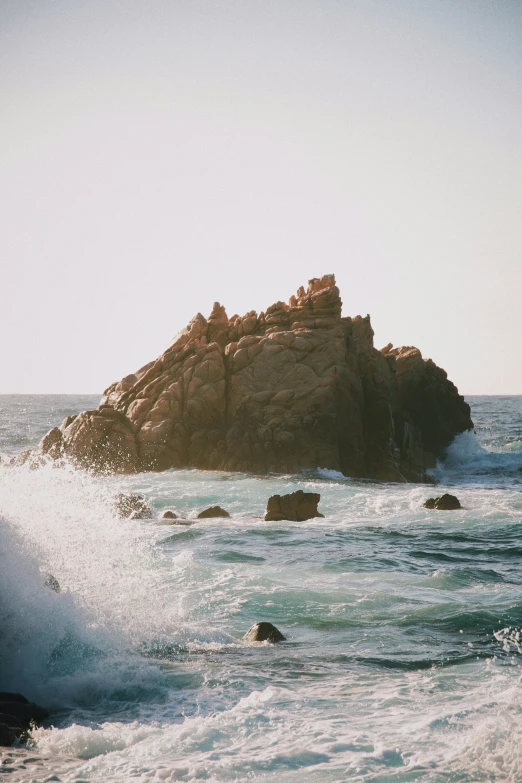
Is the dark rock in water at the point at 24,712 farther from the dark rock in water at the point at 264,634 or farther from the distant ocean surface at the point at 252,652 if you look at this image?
the dark rock in water at the point at 264,634

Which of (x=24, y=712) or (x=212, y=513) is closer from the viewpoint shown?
(x=24, y=712)

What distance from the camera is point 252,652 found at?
1029 centimetres

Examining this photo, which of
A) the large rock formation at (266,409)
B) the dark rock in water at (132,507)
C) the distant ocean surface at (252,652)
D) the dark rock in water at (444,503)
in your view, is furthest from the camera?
the large rock formation at (266,409)

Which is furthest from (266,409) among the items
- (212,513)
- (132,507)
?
(132,507)

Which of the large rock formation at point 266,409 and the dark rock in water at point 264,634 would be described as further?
the large rock formation at point 266,409

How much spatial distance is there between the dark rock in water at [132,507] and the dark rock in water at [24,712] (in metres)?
14.0

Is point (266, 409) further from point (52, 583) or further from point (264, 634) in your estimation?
point (52, 583)

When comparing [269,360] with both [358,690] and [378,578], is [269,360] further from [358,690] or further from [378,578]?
[358,690]

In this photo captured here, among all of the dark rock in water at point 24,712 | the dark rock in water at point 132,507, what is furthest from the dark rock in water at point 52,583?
the dark rock in water at point 132,507

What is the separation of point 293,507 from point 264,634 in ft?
41.2

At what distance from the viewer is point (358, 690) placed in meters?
8.74

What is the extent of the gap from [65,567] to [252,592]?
3.59 m

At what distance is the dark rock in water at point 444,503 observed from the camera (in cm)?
2488

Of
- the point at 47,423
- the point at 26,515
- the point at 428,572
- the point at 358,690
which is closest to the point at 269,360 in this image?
the point at 428,572
